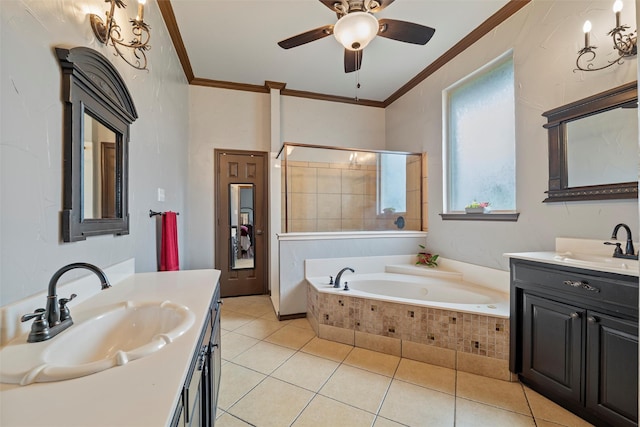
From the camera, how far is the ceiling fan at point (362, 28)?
1.81m

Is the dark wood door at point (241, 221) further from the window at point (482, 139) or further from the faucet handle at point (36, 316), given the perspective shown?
the faucet handle at point (36, 316)

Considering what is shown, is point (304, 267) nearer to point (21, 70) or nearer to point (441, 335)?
point (441, 335)

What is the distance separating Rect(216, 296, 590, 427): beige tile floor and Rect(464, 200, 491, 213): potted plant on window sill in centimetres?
140

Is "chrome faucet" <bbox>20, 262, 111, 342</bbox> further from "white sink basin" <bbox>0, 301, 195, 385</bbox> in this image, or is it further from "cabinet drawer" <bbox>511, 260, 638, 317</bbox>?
"cabinet drawer" <bbox>511, 260, 638, 317</bbox>

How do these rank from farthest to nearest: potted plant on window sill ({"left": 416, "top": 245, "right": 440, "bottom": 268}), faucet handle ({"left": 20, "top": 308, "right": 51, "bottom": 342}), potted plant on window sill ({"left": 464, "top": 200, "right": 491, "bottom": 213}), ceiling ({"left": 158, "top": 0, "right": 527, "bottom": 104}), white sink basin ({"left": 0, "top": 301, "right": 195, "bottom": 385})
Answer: potted plant on window sill ({"left": 416, "top": 245, "right": 440, "bottom": 268}) → potted plant on window sill ({"left": 464, "top": 200, "right": 491, "bottom": 213}) → ceiling ({"left": 158, "top": 0, "right": 527, "bottom": 104}) → faucet handle ({"left": 20, "top": 308, "right": 51, "bottom": 342}) → white sink basin ({"left": 0, "top": 301, "right": 195, "bottom": 385})

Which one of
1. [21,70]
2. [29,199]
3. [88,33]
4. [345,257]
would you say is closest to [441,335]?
[345,257]

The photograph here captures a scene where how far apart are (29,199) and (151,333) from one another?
0.61 meters

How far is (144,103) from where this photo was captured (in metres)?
1.95

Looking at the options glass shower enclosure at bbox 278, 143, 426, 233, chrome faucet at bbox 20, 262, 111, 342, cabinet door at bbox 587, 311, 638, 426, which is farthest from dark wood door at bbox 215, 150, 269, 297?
cabinet door at bbox 587, 311, 638, 426

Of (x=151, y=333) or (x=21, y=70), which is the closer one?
(x=21, y=70)

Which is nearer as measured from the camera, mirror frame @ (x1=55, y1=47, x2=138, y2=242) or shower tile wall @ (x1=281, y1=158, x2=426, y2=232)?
mirror frame @ (x1=55, y1=47, x2=138, y2=242)

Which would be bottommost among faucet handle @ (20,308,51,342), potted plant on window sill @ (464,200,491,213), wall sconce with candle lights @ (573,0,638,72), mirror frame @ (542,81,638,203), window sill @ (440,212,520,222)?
faucet handle @ (20,308,51,342)

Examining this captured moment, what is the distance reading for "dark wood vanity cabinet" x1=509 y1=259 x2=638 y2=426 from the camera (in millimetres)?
1307

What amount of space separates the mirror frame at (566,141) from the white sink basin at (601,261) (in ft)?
1.22
